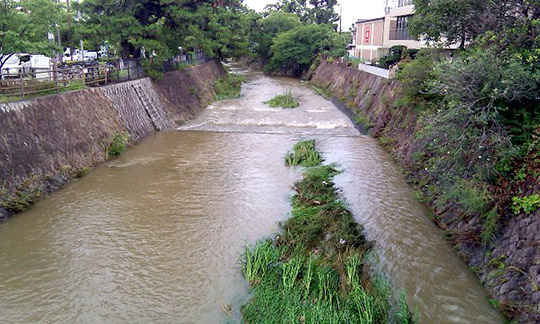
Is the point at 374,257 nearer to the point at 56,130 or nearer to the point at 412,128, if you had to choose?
the point at 412,128

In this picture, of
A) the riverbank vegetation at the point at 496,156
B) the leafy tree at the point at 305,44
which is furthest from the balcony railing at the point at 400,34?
the riverbank vegetation at the point at 496,156

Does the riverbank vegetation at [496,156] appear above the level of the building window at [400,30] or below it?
below

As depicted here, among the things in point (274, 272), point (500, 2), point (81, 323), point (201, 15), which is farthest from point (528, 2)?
point (201, 15)

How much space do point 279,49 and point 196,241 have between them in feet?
159

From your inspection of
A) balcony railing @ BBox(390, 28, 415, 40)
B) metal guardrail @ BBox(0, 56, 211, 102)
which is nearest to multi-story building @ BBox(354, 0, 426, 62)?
balcony railing @ BBox(390, 28, 415, 40)

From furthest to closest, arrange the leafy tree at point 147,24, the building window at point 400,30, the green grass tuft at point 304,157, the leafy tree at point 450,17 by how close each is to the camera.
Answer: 1. the building window at point 400,30
2. the leafy tree at point 147,24
3. the green grass tuft at point 304,157
4. the leafy tree at point 450,17

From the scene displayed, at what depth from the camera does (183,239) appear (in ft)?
36.6

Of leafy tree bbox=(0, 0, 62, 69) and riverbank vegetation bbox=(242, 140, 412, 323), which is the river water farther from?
leafy tree bbox=(0, 0, 62, 69)

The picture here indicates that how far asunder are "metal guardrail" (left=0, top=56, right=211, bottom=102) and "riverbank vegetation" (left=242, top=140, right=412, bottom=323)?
37.1 feet

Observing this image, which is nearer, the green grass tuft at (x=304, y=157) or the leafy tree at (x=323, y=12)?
the green grass tuft at (x=304, y=157)

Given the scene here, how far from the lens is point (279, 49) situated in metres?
56.2

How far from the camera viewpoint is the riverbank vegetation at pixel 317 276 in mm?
7707

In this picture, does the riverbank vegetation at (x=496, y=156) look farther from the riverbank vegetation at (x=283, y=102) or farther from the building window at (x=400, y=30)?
the building window at (x=400, y=30)

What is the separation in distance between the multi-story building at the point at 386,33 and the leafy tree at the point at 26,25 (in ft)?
62.1
